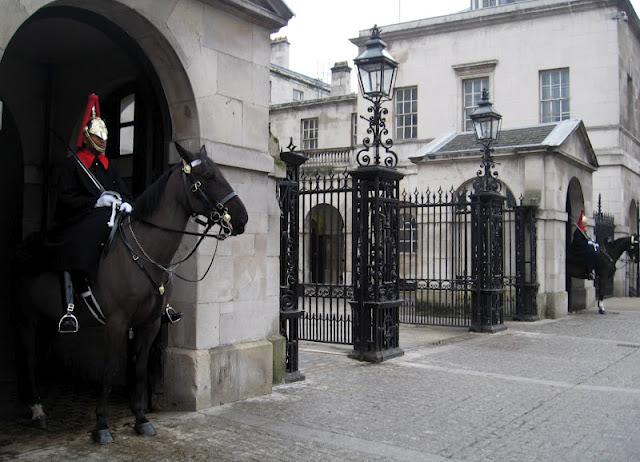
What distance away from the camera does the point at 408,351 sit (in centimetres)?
1123

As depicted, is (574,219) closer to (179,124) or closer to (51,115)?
(179,124)

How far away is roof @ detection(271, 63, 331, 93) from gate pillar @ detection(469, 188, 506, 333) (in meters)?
30.8

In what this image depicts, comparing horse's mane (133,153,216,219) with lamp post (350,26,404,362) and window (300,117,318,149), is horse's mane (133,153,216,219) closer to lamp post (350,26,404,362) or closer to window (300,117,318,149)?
lamp post (350,26,404,362)

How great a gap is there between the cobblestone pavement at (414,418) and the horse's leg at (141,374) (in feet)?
0.55

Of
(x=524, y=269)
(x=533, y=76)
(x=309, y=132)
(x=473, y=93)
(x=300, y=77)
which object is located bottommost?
(x=524, y=269)

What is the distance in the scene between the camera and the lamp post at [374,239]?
10.2 meters

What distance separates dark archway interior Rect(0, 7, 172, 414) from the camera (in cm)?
793

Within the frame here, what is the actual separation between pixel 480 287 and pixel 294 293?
6.58 m

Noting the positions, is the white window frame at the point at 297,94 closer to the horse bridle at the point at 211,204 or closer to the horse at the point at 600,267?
the horse at the point at 600,267

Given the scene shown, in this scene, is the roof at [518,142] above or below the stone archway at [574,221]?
above

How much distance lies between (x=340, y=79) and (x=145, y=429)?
116 feet

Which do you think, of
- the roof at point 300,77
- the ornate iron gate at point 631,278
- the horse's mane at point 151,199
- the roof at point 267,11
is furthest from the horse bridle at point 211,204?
the roof at point 300,77

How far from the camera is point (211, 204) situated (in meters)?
5.89

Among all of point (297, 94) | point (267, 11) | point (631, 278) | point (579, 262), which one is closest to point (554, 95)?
point (631, 278)
